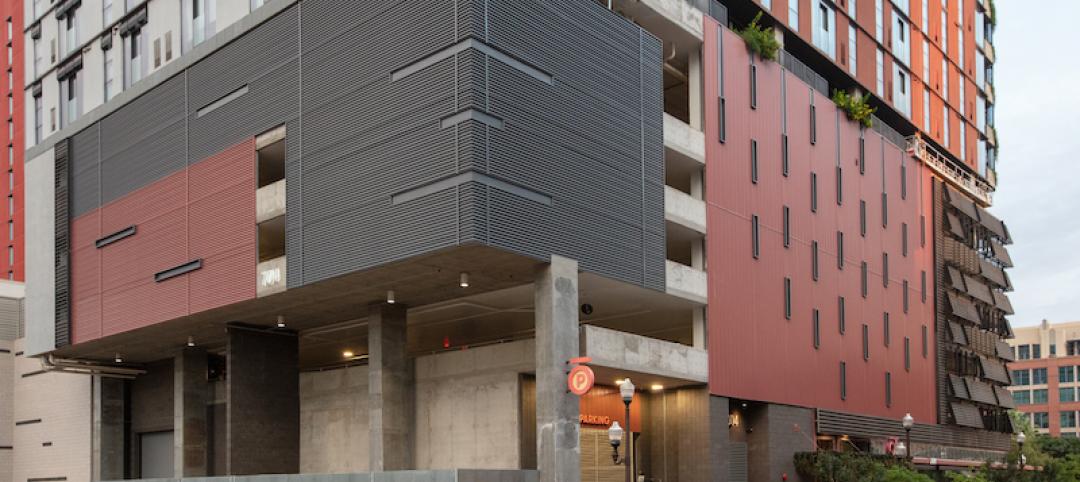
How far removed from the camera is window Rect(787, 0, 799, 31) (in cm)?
5428

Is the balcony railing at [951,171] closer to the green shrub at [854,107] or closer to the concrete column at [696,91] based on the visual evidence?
the green shrub at [854,107]

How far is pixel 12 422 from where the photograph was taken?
60375mm

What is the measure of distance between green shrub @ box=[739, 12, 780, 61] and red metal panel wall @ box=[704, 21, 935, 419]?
1.72ft

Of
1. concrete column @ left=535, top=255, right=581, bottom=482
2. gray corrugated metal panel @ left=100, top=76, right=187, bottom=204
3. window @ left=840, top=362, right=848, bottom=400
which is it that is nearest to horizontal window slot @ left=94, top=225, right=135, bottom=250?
gray corrugated metal panel @ left=100, top=76, right=187, bottom=204

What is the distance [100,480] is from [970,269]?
49456mm

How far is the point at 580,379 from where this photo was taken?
35125 millimetres

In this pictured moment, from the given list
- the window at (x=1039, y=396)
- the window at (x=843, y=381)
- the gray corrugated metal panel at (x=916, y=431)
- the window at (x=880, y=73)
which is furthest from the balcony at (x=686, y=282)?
the window at (x=1039, y=396)

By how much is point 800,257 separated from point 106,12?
102 feet

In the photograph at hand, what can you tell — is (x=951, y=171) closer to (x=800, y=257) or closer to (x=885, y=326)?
(x=885, y=326)

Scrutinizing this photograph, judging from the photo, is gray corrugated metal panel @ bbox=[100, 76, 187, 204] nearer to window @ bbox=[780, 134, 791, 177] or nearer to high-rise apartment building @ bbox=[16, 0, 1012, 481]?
high-rise apartment building @ bbox=[16, 0, 1012, 481]

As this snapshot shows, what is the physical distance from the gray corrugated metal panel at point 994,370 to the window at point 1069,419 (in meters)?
86.2

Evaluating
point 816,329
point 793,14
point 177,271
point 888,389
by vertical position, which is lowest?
point 888,389

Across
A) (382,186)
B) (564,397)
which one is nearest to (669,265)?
(564,397)

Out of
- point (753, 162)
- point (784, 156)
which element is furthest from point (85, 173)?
point (784, 156)
